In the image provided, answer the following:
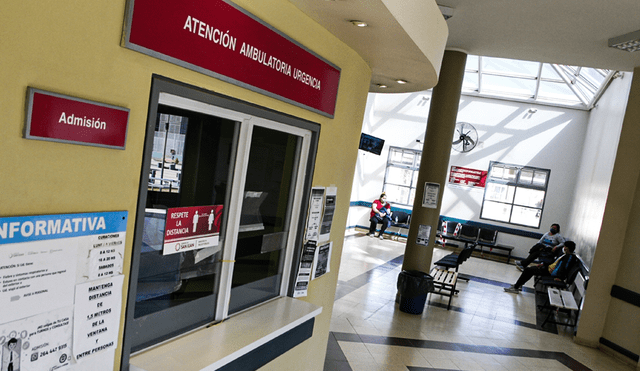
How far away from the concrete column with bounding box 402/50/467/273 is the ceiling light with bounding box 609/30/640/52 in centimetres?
217

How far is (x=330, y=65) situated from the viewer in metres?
3.19

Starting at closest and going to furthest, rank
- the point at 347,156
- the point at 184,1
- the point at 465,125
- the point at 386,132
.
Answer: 1. the point at 184,1
2. the point at 347,156
3. the point at 465,125
4. the point at 386,132

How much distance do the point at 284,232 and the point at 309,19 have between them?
1434 millimetres

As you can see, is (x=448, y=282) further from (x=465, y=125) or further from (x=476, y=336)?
(x=465, y=125)

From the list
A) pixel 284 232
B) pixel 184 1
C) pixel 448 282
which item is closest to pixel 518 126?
pixel 448 282

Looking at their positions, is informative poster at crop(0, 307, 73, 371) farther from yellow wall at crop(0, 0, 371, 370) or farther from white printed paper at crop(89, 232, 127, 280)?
yellow wall at crop(0, 0, 371, 370)

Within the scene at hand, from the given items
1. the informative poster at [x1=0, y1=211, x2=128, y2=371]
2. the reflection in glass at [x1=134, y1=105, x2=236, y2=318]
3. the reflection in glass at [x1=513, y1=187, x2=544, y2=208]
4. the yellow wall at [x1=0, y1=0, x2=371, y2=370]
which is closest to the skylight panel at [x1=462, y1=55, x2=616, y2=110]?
the reflection in glass at [x1=513, y1=187, x2=544, y2=208]

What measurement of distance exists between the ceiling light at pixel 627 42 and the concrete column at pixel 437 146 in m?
2.17

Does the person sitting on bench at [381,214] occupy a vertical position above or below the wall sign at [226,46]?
below

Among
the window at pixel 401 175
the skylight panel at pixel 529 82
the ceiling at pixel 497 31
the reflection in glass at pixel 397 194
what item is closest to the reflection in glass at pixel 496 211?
the window at pixel 401 175

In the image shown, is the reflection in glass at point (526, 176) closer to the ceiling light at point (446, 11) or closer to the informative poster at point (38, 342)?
the ceiling light at point (446, 11)

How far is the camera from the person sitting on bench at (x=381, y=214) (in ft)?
46.7

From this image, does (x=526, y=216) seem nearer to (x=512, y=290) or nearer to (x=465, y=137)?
(x=465, y=137)

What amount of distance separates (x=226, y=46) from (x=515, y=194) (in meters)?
13.6
